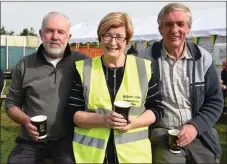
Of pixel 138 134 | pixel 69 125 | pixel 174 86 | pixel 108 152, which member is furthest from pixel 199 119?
pixel 69 125

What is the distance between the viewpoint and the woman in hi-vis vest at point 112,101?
220 centimetres

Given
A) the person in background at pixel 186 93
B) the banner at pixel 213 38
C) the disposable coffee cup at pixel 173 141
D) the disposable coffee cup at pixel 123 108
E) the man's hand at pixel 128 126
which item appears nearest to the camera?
the disposable coffee cup at pixel 123 108

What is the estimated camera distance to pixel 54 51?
8.43 feet

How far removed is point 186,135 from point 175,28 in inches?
33.4

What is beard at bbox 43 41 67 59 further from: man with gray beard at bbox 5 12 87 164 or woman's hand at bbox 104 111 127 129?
woman's hand at bbox 104 111 127 129

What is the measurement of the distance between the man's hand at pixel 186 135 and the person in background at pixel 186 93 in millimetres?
61

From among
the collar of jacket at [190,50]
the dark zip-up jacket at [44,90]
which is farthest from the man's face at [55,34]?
the collar of jacket at [190,50]

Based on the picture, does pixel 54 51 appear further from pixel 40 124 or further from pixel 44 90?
pixel 40 124

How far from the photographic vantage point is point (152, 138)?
2.48 m

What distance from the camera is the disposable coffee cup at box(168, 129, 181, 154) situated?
7.30ft

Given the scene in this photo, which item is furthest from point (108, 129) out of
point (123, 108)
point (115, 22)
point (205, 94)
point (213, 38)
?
point (213, 38)

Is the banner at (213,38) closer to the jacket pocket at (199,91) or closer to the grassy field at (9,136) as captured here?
the grassy field at (9,136)

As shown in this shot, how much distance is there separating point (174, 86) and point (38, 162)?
1.29 metres

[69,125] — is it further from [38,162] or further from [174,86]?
[174,86]
